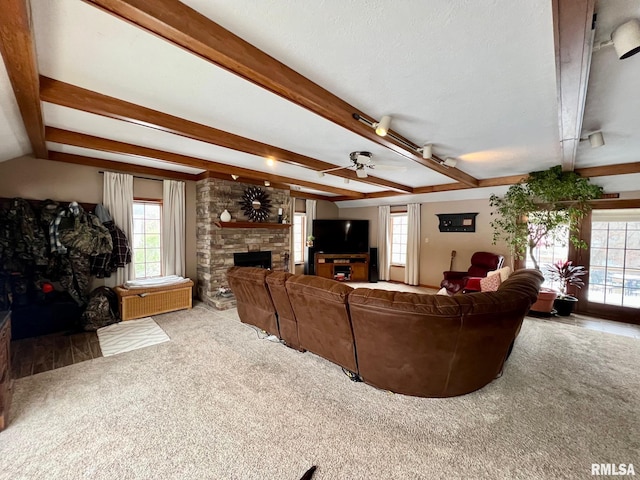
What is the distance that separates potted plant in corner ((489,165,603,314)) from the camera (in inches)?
155

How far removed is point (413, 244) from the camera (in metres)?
6.73

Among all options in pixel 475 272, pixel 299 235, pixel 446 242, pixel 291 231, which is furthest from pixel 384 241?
pixel 291 231

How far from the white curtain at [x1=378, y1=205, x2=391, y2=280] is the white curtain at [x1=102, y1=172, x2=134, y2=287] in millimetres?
5718

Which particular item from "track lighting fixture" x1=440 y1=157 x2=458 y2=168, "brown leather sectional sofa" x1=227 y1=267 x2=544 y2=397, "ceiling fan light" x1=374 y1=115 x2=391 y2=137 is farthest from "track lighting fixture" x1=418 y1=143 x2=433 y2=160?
"brown leather sectional sofa" x1=227 y1=267 x2=544 y2=397

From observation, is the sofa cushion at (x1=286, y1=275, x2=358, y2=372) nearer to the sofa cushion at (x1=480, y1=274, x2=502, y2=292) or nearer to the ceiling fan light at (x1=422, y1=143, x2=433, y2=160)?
the ceiling fan light at (x1=422, y1=143, x2=433, y2=160)

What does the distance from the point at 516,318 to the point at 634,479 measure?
0.99 metres

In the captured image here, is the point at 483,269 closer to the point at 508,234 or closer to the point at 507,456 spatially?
the point at 508,234

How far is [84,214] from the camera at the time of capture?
373 cm

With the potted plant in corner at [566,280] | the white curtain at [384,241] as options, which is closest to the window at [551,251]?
the potted plant in corner at [566,280]

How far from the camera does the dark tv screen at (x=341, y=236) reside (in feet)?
23.1

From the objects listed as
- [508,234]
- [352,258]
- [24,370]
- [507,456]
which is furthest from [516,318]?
[352,258]

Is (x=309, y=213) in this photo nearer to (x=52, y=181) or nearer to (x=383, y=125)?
(x=52, y=181)

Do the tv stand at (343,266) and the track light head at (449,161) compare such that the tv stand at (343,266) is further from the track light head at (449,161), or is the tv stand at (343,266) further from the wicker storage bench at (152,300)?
the track light head at (449,161)

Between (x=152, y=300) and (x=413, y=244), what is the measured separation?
18.8ft
